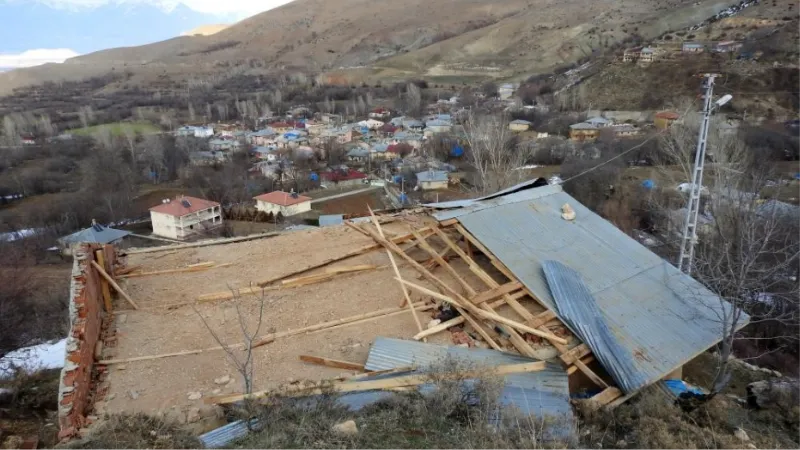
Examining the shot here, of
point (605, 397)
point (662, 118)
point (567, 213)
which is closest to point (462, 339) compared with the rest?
point (605, 397)

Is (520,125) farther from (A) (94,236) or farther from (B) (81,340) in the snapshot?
(B) (81,340)

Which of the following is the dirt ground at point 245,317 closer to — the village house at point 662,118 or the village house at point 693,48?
the village house at point 662,118

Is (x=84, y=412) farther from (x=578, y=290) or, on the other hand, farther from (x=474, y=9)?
(x=474, y=9)

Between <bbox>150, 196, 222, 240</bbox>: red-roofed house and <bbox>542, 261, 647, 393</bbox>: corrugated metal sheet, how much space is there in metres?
23.5

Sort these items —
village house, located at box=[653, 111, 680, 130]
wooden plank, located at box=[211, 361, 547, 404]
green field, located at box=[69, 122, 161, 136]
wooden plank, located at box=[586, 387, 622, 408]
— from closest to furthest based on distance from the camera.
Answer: wooden plank, located at box=[211, 361, 547, 404] → wooden plank, located at box=[586, 387, 622, 408] → village house, located at box=[653, 111, 680, 130] → green field, located at box=[69, 122, 161, 136]

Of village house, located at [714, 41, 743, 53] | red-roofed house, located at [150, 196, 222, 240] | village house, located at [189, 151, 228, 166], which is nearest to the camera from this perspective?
red-roofed house, located at [150, 196, 222, 240]

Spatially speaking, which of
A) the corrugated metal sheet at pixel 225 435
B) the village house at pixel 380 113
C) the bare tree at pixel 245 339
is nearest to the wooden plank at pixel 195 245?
the bare tree at pixel 245 339

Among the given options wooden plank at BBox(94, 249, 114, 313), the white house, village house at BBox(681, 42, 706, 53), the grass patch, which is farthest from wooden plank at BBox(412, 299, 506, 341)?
village house at BBox(681, 42, 706, 53)

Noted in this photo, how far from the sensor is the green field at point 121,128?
184ft

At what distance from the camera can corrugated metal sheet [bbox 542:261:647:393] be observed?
498 cm

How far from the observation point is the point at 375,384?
4742 mm

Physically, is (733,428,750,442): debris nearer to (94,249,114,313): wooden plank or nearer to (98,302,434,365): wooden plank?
(98,302,434,365): wooden plank

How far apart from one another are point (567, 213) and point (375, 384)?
4094 mm

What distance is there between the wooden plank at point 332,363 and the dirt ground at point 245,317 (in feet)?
0.20
